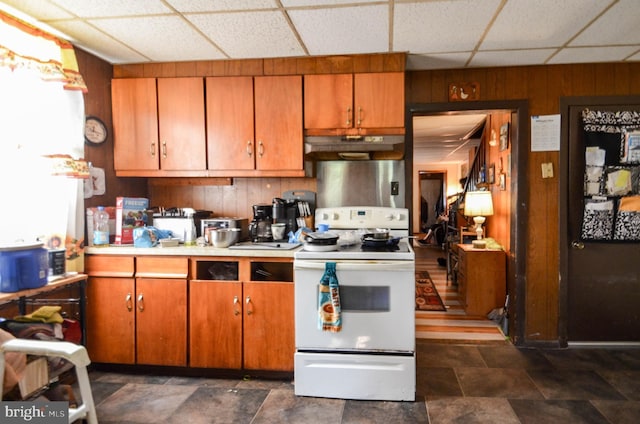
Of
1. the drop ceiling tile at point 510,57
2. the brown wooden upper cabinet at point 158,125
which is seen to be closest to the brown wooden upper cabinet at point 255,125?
the brown wooden upper cabinet at point 158,125

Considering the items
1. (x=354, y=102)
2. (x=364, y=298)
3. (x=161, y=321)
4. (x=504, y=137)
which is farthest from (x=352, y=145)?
(x=504, y=137)

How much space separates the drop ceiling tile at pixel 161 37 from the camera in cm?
222

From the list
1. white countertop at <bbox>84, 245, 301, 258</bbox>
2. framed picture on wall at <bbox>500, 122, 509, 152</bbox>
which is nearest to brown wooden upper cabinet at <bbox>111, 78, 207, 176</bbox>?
white countertop at <bbox>84, 245, 301, 258</bbox>

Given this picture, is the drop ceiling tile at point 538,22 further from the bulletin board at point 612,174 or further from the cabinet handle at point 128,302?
the cabinet handle at point 128,302

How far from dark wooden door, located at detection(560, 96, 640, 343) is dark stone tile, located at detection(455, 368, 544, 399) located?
0.77 m

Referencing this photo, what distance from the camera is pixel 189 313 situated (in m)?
2.52

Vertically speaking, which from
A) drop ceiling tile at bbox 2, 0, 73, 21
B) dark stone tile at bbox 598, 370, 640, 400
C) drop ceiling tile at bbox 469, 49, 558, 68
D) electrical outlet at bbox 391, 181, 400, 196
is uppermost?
drop ceiling tile at bbox 2, 0, 73, 21

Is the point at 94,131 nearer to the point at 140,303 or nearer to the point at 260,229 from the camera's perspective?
the point at 140,303

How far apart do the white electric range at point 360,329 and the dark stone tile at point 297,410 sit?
0.16 ft

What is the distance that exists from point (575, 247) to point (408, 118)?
1645mm

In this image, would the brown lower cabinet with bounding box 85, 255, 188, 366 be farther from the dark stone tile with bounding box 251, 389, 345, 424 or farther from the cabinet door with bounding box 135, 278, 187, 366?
the dark stone tile with bounding box 251, 389, 345, 424

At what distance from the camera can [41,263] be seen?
1.93m

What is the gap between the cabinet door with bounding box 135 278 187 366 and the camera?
2518 mm

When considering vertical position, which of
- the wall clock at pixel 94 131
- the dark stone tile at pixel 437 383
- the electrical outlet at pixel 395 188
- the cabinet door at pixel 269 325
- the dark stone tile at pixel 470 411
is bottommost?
the dark stone tile at pixel 470 411
